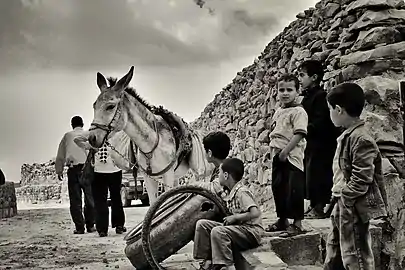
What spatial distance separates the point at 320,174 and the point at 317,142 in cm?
30

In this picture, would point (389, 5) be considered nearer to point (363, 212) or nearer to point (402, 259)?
point (402, 259)

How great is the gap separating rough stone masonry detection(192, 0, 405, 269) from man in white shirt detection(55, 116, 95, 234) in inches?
113

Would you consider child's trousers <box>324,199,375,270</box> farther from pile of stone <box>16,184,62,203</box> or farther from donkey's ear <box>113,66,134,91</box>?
pile of stone <box>16,184,62,203</box>

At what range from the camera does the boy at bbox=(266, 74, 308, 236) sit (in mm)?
4477

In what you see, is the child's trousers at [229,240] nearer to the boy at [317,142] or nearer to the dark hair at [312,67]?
the boy at [317,142]

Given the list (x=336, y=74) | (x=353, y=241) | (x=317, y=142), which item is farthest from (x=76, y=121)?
(x=353, y=241)

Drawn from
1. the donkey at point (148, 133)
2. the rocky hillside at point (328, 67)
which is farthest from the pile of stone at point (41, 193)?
the donkey at point (148, 133)

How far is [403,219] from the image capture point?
4.88 meters

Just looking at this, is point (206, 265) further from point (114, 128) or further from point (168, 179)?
point (114, 128)

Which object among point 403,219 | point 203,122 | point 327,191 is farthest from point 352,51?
point 203,122

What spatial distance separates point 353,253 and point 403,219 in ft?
6.13

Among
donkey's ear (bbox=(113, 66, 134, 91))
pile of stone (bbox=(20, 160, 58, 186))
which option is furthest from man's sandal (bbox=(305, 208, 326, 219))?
pile of stone (bbox=(20, 160, 58, 186))

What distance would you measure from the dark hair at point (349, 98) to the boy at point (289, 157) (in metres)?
1.09

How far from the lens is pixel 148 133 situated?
19.3 feet
